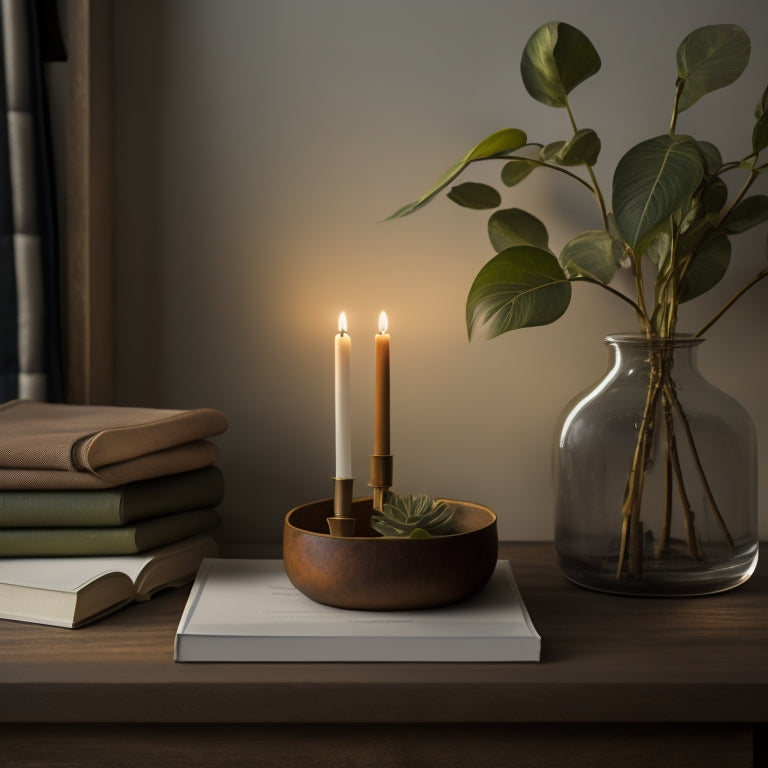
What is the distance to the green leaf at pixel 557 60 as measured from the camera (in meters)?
0.87

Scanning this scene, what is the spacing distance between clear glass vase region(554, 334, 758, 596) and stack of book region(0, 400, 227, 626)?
433 millimetres

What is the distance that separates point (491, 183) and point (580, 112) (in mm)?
145

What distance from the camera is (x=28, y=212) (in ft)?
3.51

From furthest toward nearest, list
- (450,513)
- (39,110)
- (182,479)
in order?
1. (39,110)
2. (182,479)
3. (450,513)

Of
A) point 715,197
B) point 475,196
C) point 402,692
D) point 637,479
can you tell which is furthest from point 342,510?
point 715,197

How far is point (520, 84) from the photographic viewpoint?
43.3 inches

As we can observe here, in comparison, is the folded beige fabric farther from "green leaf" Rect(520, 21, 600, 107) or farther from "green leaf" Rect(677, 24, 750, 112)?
"green leaf" Rect(677, 24, 750, 112)

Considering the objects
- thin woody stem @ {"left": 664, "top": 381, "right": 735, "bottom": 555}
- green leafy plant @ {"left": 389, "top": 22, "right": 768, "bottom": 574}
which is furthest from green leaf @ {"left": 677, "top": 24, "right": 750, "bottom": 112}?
thin woody stem @ {"left": 664, "top": 381, "right": 735, "bottom": 555}

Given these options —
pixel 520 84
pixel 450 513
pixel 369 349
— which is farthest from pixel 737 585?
pixel 520 84

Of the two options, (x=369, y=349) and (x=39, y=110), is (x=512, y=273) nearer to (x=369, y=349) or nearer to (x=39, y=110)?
(x=369, y=349)

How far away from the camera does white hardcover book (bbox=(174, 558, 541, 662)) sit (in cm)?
71

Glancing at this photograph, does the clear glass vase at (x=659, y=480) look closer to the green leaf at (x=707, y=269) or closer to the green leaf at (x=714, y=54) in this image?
the green leaf at (x=707, y=269)

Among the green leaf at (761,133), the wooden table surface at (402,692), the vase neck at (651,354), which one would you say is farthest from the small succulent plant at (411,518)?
the green leaf at (761,133)

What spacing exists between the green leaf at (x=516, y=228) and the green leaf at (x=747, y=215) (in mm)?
211
